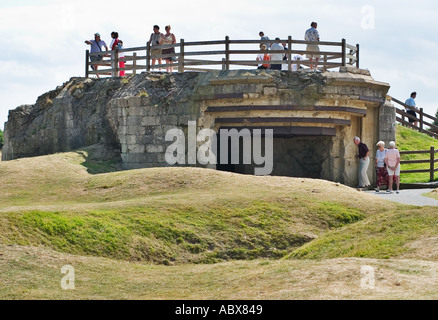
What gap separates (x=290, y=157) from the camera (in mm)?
29766

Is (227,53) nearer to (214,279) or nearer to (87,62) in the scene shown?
(87,62)

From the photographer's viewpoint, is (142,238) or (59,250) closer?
(59,250)

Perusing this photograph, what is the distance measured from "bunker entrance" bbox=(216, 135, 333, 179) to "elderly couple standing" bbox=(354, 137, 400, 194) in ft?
6.44

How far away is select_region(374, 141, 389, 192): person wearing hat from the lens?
1001 inches

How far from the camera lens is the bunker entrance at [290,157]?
2898 centimetres

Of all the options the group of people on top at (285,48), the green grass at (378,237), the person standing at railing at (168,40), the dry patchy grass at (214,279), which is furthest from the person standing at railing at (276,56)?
the dry patchy grass at (214,279)

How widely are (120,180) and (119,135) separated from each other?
19.0 feet

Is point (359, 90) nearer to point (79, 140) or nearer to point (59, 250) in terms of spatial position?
point (79, 140)

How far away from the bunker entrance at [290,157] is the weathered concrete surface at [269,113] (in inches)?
1.3

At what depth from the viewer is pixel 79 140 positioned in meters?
30.6

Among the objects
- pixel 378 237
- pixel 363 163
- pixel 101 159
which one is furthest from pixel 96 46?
pixel 378 237

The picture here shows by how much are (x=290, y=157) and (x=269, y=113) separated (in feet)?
11.1
